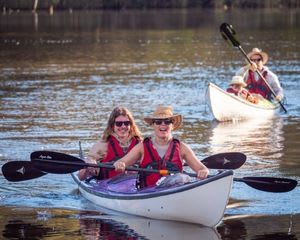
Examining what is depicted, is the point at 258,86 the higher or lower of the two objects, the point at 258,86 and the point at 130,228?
the lower

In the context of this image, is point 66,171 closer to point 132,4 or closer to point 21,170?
point 21,170

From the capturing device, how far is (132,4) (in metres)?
100

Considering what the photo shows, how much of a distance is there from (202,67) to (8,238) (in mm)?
24503

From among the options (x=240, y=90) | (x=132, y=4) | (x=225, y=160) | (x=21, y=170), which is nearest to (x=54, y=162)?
(x=21, y=170)

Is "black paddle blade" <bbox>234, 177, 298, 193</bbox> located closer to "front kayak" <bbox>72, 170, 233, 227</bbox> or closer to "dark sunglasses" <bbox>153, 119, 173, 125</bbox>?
"front kayak" <bbox>72, 170, 233, 227</bbox>

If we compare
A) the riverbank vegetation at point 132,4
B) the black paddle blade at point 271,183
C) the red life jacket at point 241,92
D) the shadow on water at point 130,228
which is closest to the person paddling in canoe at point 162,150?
the shadow on water at point 130,228

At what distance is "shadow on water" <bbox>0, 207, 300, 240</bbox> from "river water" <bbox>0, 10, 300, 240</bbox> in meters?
0.01

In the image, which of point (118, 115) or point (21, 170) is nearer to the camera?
point (118, 115)

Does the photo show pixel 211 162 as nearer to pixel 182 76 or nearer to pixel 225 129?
pixel 225 129

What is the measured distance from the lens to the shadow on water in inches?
530

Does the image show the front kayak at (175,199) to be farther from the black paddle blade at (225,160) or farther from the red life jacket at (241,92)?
the red life jacket at (241,92)

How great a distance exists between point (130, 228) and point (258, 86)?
39.8 feet

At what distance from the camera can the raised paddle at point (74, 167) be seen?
14234 mm

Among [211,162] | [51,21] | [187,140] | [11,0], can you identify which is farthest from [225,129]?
[11,0]
